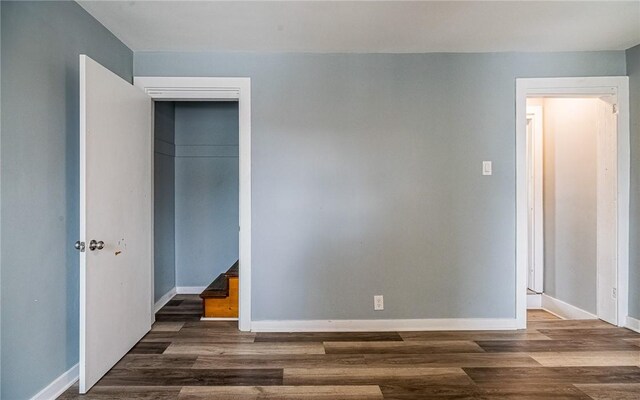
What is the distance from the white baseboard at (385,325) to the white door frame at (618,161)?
0.83ft

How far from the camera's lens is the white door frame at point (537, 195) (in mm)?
4191

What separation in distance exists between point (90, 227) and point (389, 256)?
2.15 meters

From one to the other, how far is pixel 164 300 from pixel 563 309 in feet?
13.4

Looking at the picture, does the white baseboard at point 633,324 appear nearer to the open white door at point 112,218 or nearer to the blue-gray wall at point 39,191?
the open white door at point 112,218

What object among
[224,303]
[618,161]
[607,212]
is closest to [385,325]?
[224,303]

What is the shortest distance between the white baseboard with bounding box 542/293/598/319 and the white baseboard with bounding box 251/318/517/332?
2.93ft

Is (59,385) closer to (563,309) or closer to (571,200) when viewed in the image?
(563,309)

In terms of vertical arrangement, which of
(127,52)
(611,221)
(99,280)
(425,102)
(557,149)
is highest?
(127,52)

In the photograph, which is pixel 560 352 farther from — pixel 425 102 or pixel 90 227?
pixel 90 227

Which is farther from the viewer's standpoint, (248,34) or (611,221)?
(611,221)

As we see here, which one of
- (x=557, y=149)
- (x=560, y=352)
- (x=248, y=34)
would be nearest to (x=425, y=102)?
(x=248, y=34)

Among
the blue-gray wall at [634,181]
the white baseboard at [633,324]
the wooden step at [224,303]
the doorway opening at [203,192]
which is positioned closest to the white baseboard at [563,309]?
the white baseboard at [633,324]

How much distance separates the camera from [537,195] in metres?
4.26

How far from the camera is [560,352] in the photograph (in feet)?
8.89
